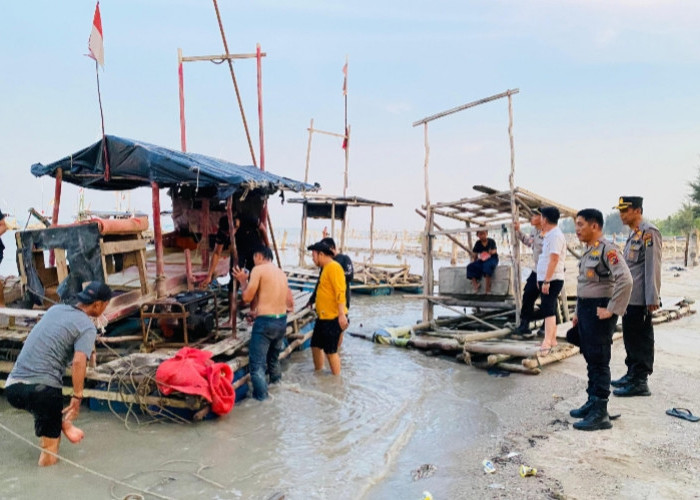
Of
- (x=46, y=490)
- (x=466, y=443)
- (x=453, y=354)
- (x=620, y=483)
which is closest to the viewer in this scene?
(x=620, y=483)

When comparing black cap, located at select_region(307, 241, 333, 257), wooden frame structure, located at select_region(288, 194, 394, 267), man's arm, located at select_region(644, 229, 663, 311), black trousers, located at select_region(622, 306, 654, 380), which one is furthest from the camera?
wooden frame structure, located at select_region(288, 194, 394, 267)

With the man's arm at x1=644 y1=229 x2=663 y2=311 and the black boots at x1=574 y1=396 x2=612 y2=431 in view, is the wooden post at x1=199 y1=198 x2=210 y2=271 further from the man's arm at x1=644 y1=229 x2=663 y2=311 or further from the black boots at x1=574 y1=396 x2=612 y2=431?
Result: the man's arm at x1=644 y1=229 x2=663 y2=311

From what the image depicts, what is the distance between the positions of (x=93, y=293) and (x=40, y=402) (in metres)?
1.00

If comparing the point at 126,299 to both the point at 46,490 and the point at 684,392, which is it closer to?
the point at 46,490

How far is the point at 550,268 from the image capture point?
7469 millimetres

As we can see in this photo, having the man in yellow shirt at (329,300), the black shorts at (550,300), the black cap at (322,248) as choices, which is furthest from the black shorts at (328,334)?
the black shorts at (550,300)

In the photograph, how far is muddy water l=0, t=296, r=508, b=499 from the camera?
4281 millimetres

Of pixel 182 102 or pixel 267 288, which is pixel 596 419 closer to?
pixel 267 288

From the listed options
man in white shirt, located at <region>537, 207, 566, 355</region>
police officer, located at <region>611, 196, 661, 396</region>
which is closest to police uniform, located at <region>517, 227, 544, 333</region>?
man in white shirt, located at <region>537, 207, 566, 355</region>

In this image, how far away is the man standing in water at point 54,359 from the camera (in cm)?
425

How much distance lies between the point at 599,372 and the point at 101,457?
4768 millimetres

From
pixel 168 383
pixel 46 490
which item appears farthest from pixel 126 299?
pixel 46 490

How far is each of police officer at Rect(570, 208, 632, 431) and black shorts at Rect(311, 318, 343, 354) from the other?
3512 mm

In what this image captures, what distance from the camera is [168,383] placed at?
5434 millimetres
